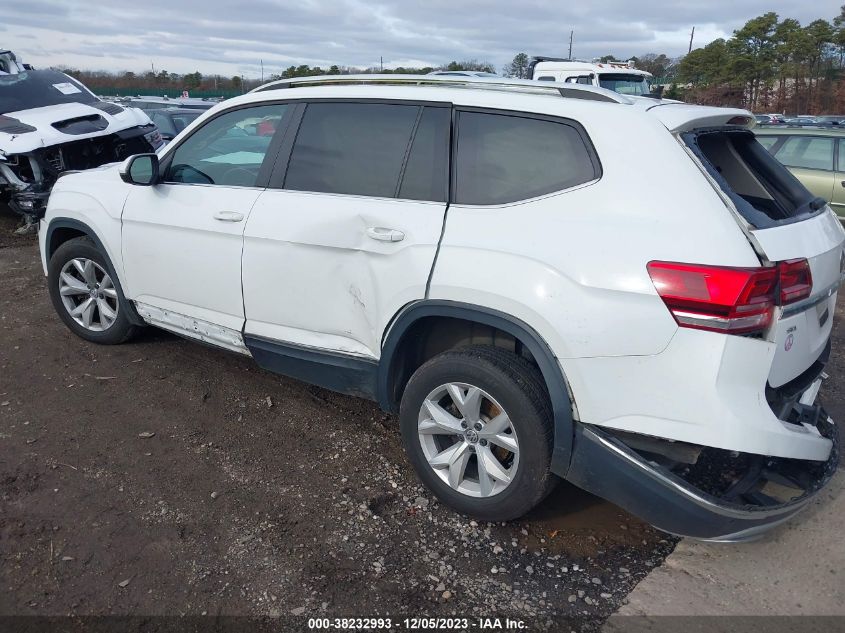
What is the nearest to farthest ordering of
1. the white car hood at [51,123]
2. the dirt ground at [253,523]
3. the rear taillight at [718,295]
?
the rear taillight at [718,295], the dirt ground at [253,523], the white car hood at [51,123]

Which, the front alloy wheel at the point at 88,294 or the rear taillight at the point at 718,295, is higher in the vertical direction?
the rear taillight at the point at 718,295

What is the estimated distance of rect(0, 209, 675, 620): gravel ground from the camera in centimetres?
263

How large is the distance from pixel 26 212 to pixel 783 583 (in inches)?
338

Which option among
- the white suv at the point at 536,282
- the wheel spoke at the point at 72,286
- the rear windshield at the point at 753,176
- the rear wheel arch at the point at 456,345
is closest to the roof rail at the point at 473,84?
the white suv at the point at 536,282

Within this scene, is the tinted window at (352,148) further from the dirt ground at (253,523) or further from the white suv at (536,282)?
the dirt ground at (253,523)

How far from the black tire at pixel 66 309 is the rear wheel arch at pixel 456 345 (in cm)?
229

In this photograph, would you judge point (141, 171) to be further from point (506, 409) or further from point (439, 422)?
point (506, 409)

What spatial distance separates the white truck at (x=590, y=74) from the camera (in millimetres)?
14367

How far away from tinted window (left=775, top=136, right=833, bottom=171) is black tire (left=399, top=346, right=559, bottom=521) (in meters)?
7.47

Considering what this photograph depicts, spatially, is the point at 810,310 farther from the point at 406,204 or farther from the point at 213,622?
the point at 213,622

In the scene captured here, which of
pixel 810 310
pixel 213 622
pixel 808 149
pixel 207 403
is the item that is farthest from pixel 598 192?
pixel 808 149

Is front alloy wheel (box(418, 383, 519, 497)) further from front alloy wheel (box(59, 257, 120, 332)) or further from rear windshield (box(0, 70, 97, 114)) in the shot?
rear windshield (box(0, 70, 97, 114))

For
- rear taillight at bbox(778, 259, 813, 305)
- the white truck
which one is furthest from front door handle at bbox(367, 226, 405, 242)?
the white truck

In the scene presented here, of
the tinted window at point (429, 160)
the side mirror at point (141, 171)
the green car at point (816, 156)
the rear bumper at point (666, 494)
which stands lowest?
the rear bumper at point (666, 494)
